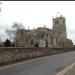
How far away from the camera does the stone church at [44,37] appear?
9319 cm

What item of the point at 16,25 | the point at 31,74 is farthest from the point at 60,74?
the point at 16,25

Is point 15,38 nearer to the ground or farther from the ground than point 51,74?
farther from the ground

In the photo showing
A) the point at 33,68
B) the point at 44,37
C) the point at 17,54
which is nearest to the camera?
the point at 33,68

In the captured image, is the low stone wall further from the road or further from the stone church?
the stone church

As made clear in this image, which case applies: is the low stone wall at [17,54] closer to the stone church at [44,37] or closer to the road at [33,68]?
the road at [33,68]

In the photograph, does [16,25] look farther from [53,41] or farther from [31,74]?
[31,74]

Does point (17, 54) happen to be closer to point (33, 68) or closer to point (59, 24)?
point (33, 68)

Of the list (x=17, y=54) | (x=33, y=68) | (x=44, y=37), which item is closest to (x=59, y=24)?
(x=44, y=37)

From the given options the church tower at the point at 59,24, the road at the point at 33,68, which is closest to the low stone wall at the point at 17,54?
the road at the point at 33,68

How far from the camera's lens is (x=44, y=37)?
4486 inches

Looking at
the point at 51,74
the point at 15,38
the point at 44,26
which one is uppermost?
the point at 44,26

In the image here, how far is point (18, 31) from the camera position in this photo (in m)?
93.1

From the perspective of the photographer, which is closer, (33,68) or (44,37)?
(33,68)

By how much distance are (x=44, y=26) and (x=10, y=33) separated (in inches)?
1264
